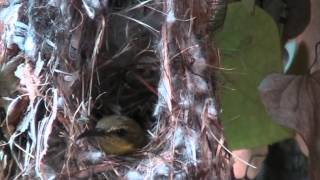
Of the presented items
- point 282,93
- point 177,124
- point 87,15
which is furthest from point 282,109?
point 87,15

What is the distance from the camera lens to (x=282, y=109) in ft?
3.64

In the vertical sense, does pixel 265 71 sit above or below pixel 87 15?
below

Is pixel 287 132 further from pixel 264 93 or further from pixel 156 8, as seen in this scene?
pixel 156 8

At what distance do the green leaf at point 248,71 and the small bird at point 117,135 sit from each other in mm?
254

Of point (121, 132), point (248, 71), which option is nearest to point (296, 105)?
point (248, 71)

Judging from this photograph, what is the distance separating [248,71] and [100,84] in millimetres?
300

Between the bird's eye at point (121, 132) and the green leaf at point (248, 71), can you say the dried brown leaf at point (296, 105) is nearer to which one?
the green leaf at point (248, 71)

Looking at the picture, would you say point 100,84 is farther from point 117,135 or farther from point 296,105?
point 296,105

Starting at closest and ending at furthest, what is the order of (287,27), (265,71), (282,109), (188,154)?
(188,154) < (282,109) < (265,71) < (287,27)

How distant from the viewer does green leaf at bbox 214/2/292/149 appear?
47.2 inches

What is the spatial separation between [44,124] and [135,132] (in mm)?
137

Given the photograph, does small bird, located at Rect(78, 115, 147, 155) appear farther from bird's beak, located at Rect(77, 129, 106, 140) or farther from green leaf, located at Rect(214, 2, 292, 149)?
green leaf, located at Rect(214, 2, 292, 149)

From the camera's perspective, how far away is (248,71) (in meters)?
1.21

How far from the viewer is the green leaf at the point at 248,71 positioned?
120cm
